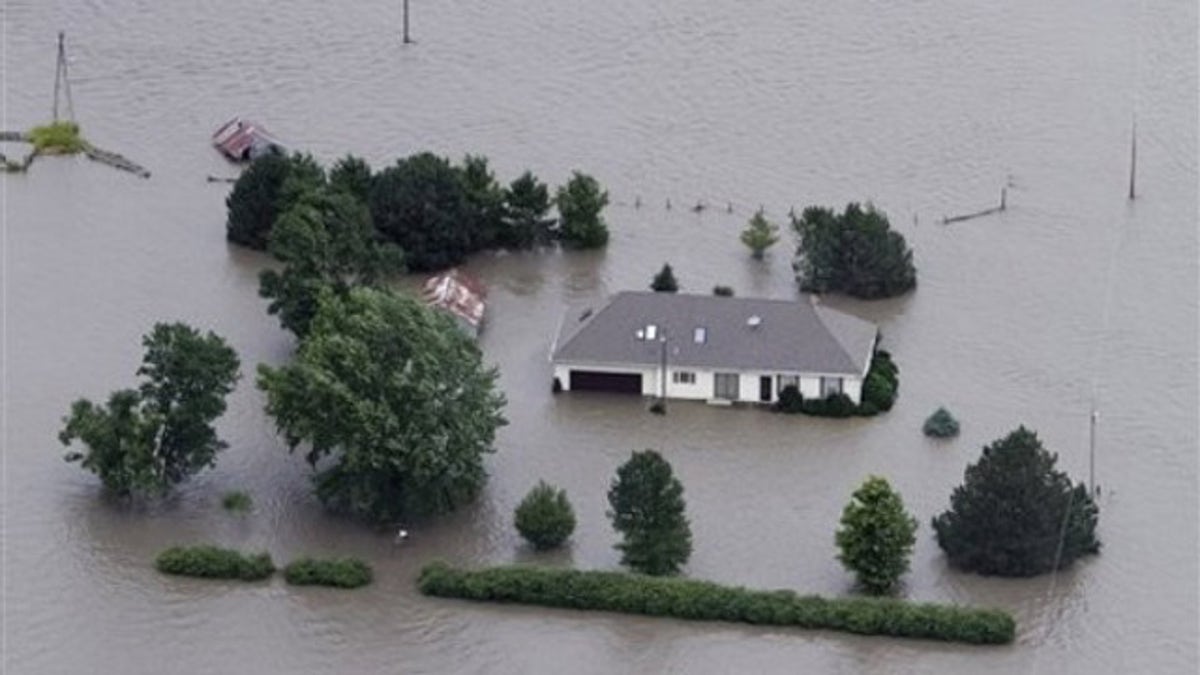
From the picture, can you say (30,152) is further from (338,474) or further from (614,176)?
(338,474)

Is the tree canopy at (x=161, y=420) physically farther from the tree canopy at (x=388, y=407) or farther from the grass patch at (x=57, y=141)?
the grass patch at (x=57, y=141)

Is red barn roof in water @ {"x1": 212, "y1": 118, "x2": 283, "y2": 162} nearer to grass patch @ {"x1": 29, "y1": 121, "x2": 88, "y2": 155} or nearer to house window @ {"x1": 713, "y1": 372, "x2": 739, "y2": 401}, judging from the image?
grass patch @ {"x1": 29, "y1": 121, "x2": 88, "y2": 155}

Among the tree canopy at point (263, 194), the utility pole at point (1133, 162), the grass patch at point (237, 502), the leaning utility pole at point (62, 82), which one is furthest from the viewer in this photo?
the leaning utility pole at point (62, 82)

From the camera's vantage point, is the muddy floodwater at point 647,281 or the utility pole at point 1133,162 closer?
the muddy floodwater at point 647,281

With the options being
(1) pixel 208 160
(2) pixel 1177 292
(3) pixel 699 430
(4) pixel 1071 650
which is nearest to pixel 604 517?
(3) pixel 699 430

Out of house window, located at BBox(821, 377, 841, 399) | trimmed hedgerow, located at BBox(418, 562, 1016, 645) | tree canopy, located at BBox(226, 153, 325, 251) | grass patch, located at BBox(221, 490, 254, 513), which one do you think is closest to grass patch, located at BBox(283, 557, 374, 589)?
trimmed hedgerow, located at BBox(418, 562, 1016, 645)

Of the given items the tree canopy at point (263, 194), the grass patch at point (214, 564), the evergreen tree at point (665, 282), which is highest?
the tree canopy at point (263, 194)

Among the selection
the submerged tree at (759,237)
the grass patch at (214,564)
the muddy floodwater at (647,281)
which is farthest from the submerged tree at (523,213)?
the grass patch at (214,564)
